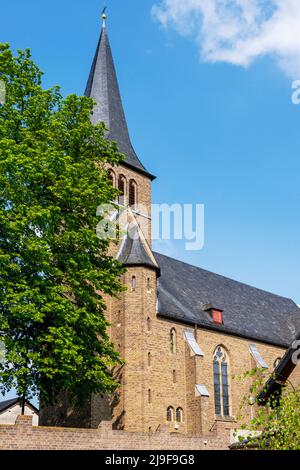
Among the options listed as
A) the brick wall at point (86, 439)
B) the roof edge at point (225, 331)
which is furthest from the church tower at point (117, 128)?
the brick wall at point (86, 439)

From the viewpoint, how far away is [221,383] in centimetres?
3141

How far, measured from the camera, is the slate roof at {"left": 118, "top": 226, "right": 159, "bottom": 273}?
28.3 m

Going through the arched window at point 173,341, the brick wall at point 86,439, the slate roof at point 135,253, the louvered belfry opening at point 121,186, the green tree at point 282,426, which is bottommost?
the green tree at point 282,426

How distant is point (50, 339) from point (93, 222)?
488cm

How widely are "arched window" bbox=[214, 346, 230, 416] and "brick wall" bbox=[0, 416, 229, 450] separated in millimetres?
7094

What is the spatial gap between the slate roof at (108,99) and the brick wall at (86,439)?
54.6 ft

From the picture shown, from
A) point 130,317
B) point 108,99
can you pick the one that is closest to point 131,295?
point 130,317

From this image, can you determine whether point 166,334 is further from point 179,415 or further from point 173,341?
point 179,415

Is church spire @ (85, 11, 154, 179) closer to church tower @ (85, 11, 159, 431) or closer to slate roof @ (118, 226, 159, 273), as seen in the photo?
church tower @ (85, 11, 159, 431)

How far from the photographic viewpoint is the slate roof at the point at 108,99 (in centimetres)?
3497

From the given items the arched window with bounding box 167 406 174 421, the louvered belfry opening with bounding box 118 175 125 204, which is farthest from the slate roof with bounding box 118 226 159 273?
the arched window with bounding box 167 406 174 421

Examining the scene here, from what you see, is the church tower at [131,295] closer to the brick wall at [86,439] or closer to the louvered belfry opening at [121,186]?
the louvered belfry opening at [121,186]

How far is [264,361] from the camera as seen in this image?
34562mm

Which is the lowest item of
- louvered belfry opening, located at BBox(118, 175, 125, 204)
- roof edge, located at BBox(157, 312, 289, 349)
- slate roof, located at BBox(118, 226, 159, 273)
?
roof edge, located at BBox(157, 312, 289, 349)
